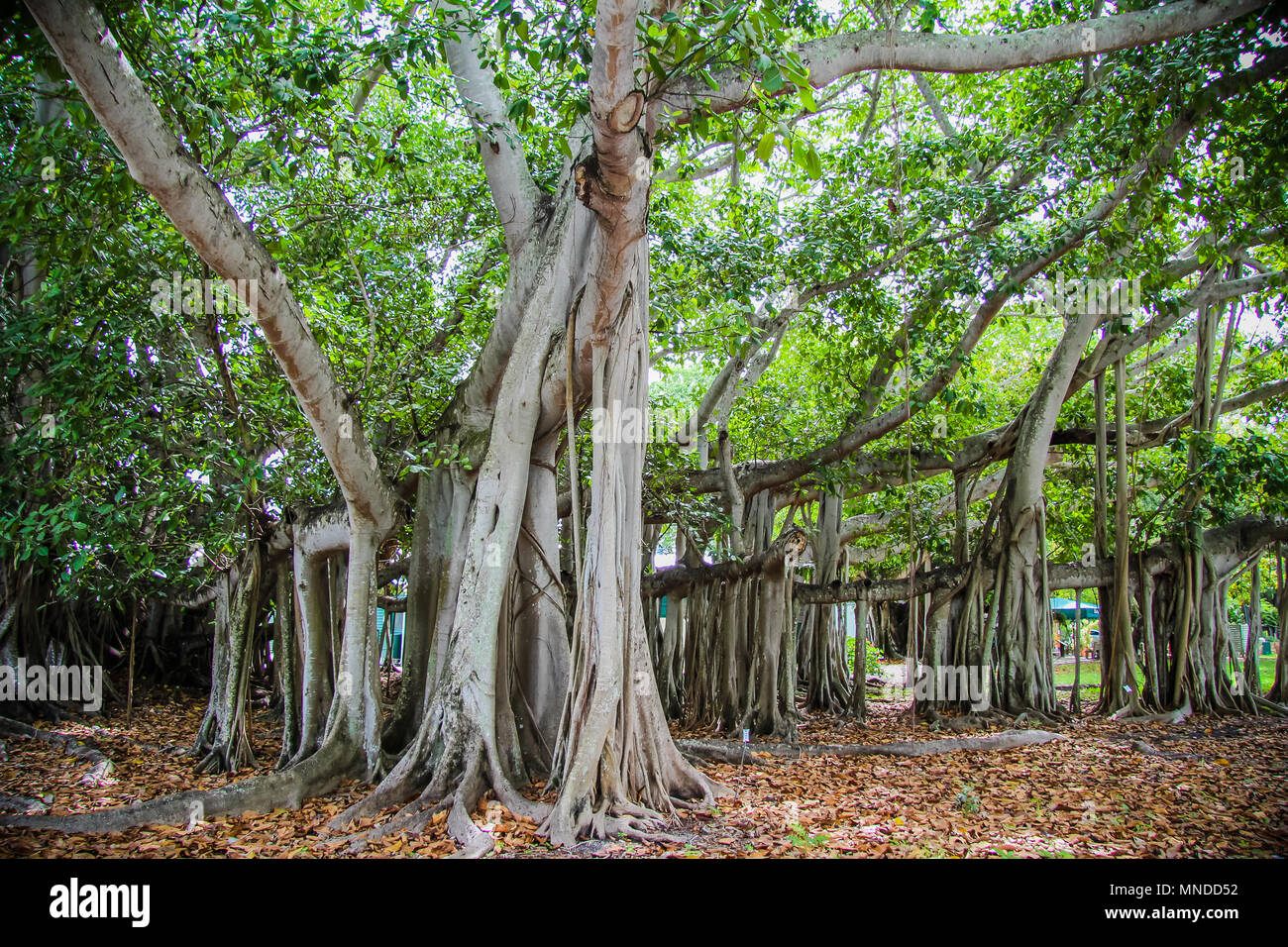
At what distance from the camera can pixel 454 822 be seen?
370 cm

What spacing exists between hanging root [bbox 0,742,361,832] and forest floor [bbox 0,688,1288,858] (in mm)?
56

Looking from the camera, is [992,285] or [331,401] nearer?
[331,401]

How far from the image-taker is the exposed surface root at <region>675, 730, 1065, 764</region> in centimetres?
554

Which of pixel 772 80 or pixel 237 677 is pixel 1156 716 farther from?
pixel 237 677

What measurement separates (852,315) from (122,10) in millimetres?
5039

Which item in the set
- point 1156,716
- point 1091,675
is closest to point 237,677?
point 1156,716

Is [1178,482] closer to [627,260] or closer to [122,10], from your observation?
[627,260]

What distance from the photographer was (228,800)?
3.98 m

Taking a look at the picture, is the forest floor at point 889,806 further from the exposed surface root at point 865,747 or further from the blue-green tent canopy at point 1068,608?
the blue-green tent canopy at point 1068,608

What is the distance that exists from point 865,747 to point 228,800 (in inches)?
156

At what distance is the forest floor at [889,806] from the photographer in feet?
11.5

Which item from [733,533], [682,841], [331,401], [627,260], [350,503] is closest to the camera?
[682,841]

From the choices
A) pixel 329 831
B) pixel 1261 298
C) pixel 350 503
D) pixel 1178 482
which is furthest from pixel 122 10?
pixel 1178 482

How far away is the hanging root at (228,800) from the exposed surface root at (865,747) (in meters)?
2.19
